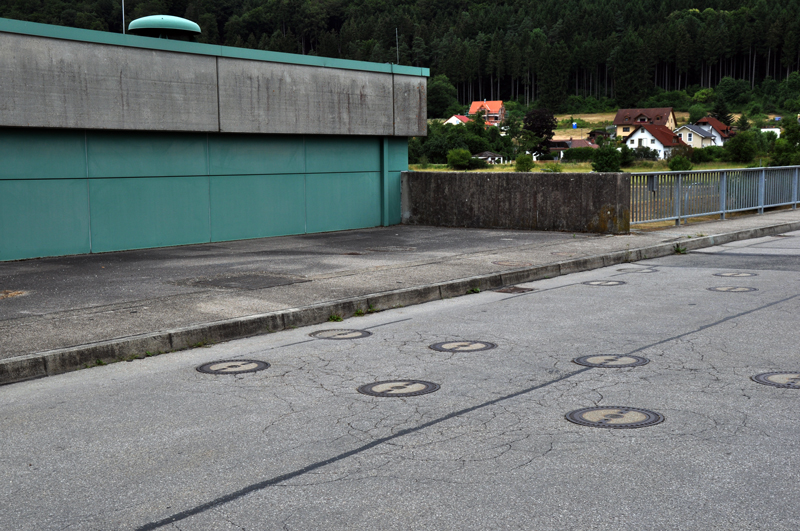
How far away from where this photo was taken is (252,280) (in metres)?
11.4

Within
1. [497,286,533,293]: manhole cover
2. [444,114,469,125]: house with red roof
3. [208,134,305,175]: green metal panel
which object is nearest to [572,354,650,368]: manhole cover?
[497,286,533,293]: manhole cover

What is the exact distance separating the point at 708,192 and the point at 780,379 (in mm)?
15339

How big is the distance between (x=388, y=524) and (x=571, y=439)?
155 cm

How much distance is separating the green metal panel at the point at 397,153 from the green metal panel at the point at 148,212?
5738mm

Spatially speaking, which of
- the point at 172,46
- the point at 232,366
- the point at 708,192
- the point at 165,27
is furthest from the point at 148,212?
the point at 708,192

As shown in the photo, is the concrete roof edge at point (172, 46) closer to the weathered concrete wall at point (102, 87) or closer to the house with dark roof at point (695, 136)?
the weathered concrete wall at point (102, 87)

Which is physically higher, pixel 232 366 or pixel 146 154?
pixel 146 154

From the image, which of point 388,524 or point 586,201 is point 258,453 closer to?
point 388,524

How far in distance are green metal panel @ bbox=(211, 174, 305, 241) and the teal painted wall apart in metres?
0.02

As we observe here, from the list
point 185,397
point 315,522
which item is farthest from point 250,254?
point 315,522

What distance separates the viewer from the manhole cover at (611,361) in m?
6.68

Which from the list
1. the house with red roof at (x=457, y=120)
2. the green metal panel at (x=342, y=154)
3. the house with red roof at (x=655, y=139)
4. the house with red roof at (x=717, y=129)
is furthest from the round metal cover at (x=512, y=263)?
the house with red roof at (x=717, y=129)

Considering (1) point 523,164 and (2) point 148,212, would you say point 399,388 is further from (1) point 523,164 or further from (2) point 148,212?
(1) point 523,164

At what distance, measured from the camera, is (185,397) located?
6035 millimetres
